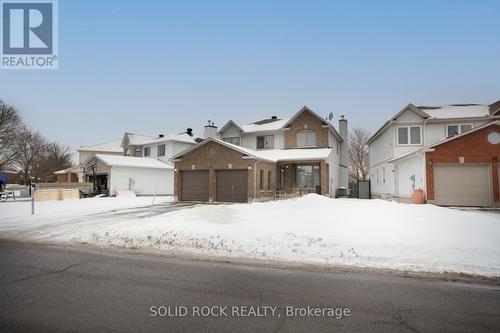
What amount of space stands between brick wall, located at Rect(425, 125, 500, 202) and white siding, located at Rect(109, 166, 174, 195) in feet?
83.9

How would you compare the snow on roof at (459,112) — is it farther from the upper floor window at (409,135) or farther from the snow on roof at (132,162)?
the snow on roof at (132,162)

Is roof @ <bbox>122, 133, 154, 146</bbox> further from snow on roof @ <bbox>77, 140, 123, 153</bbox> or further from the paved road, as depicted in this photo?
the paved road

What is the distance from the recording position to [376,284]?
6285 mm

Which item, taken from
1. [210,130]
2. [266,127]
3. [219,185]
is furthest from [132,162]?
[266,127]

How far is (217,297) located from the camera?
17.9 ft

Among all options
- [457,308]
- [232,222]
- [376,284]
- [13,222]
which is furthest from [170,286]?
[13,222]

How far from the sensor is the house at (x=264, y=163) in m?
26.2

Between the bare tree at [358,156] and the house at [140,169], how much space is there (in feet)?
95.8

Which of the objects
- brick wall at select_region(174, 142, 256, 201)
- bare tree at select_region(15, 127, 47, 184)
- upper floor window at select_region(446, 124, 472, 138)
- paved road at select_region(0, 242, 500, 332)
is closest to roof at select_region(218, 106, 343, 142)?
brick wall at select_region(174, 142, 256, 201)

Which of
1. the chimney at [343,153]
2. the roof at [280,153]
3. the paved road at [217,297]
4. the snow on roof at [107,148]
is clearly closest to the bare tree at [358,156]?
the chimney at [343,153]

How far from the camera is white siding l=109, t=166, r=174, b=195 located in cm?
3562

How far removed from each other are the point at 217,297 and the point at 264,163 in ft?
72.1

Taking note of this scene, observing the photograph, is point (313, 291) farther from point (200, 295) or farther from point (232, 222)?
point (232, 222)

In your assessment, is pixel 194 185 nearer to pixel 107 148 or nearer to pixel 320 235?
pixel 320 235
